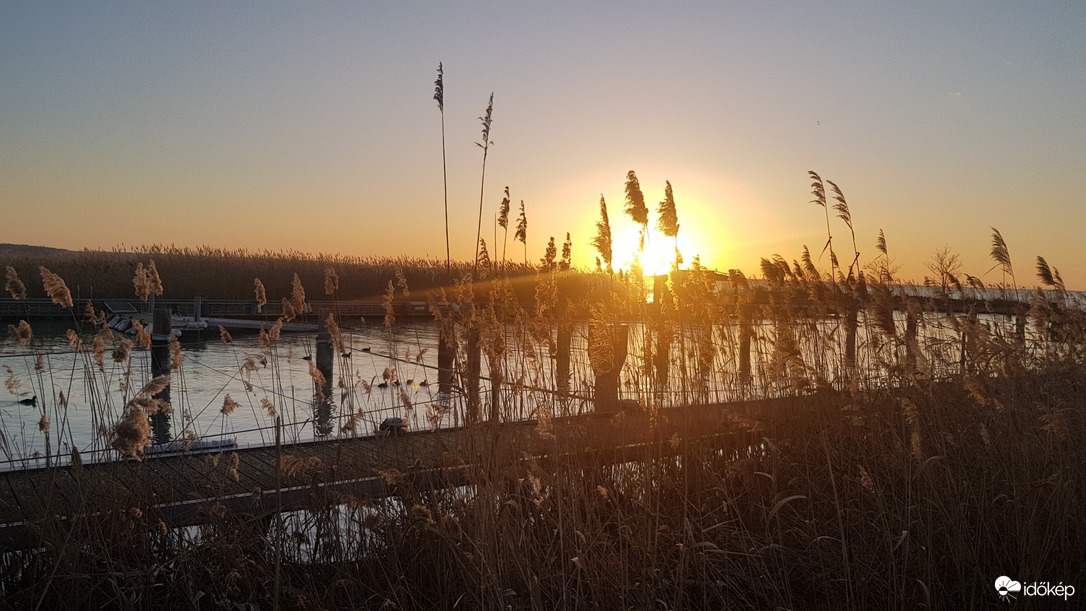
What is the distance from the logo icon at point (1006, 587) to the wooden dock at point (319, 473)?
3.33 ft

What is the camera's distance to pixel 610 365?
4.34m

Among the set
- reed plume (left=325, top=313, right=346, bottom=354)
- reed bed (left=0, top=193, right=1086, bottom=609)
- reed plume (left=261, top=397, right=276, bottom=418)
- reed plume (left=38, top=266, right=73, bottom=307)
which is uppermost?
reed plume (left=38, top=266, right=73, bottom=307)

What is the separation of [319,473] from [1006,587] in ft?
9.10

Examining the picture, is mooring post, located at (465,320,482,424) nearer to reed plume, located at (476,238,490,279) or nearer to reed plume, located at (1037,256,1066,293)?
reed plume, located at (476,238,490,279)

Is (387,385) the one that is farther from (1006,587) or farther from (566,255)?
(1006,587)

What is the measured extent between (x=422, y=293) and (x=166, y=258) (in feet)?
28.5

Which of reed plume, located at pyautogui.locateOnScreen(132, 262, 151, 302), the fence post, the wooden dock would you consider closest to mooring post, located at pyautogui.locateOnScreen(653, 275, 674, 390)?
the wooden dock

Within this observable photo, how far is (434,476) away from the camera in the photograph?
3414mm

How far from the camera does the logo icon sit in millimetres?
2586

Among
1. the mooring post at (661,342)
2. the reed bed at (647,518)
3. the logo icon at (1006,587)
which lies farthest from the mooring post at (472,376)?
the logo icon at (1006,587)

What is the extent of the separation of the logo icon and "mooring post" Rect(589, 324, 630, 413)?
190 cm

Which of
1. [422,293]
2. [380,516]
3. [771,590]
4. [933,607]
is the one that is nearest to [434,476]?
[380,516]

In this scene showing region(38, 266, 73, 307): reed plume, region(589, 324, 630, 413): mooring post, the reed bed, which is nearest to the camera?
the reed bed

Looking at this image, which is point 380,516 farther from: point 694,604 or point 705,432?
point 705,432
